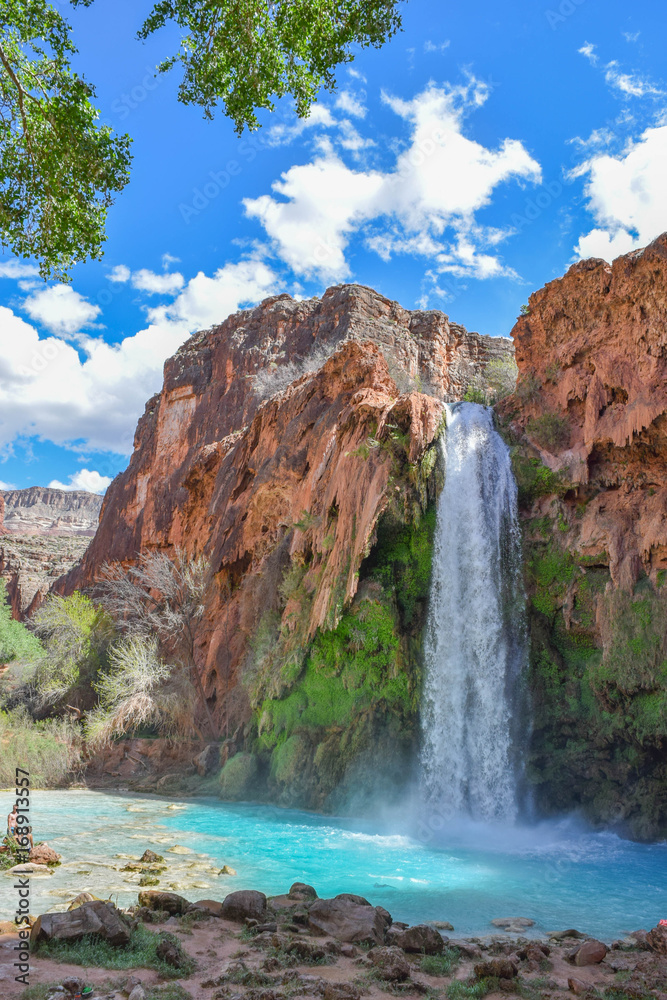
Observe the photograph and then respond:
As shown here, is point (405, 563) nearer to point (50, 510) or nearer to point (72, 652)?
point (72, 652)

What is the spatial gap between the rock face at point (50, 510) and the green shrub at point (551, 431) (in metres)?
117

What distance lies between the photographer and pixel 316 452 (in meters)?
24.9

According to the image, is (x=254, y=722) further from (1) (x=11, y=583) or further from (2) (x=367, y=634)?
(1) (x=11, y=583)

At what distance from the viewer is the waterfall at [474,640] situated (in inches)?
678

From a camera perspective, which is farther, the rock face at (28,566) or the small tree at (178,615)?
the rock face at (28,566)

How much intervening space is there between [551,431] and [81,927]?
19042mm

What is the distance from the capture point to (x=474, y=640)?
18.9m

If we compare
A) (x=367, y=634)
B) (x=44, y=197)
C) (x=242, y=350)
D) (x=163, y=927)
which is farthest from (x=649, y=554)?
(x=242, y=350)

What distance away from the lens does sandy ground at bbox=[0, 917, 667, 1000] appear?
208 inches

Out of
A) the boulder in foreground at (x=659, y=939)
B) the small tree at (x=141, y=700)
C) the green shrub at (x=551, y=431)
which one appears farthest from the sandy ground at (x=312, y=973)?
the small tree at (x=141, y=700)

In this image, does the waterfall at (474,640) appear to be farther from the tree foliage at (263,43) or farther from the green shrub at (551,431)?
the tree foliage at (263,43)

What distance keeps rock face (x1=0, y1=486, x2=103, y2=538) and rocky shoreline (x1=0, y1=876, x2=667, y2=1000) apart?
127 m

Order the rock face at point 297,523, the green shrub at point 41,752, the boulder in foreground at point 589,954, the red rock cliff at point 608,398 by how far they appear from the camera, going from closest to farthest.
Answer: the boulder in foreground at point 589,954, the red rock cliff at point 608,398, the rock face at point 297,523, the green shrub at point 41,752

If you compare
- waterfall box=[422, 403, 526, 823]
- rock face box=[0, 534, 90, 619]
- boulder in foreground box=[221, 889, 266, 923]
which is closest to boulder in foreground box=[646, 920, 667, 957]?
boulder in foreground box=[221, 889, 266, 923]
